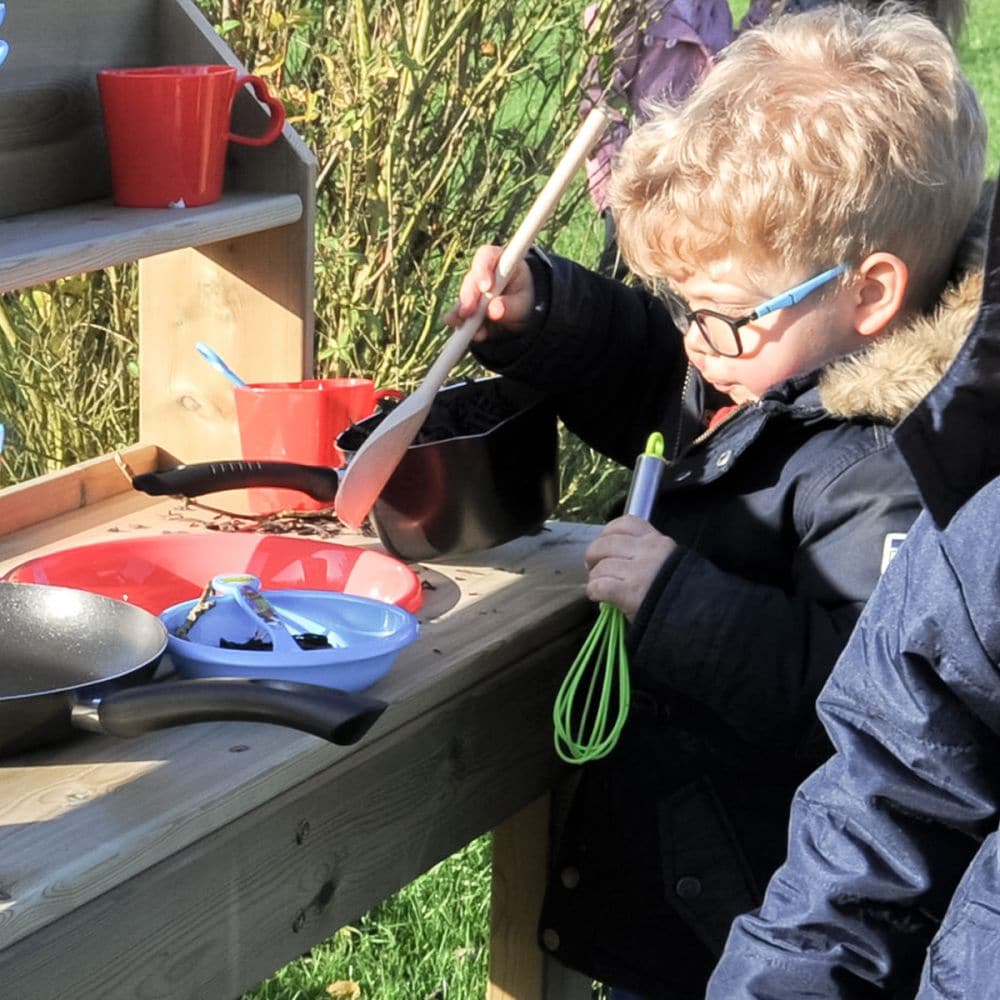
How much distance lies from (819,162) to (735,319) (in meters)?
0.18

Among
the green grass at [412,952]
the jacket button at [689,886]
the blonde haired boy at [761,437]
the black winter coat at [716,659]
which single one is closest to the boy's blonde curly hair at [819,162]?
the blonde haired boy at [761,437]

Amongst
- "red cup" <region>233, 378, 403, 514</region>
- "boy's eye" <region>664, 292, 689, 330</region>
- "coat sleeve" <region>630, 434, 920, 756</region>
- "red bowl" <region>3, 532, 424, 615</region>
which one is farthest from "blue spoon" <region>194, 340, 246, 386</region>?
"coat sleeve" <region>630, 434, 920, 756</region>

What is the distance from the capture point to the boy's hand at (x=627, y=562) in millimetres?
1810

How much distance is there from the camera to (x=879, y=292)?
189cm

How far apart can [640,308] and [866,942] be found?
3.81ft

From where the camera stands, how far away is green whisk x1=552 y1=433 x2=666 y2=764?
1819 millimetres

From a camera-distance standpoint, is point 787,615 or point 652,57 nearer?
point 787,615

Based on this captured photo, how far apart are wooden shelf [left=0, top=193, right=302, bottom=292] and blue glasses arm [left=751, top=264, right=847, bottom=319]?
26.2 inches

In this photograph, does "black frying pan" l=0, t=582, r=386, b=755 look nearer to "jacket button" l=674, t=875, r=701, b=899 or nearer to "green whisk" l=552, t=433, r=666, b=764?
"green whisk" l=552, t=433, r=666, b=764

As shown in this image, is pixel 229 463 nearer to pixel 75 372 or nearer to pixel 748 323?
pixel 748 323

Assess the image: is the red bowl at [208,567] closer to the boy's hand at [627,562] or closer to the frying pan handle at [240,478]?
the frying pan handle at [240,478]

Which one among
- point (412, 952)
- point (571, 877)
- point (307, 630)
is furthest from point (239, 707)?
point (412, 952)

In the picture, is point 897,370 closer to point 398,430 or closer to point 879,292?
point 879,292

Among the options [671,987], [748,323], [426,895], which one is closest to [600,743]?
[671,987]
